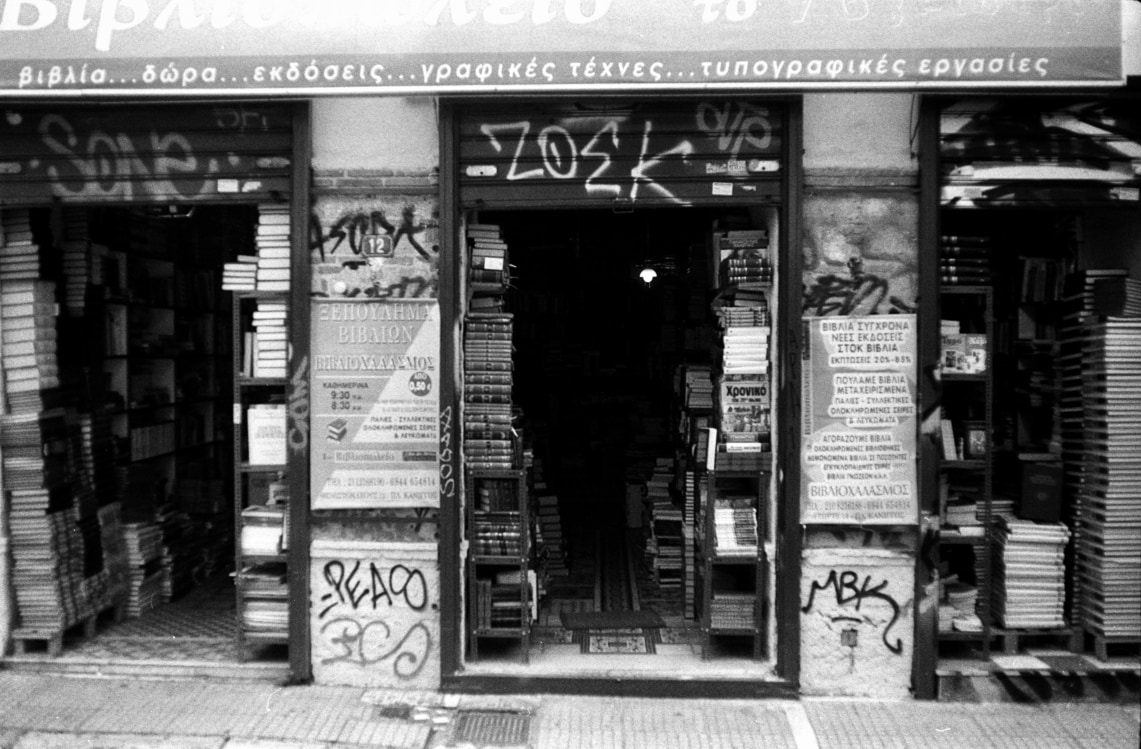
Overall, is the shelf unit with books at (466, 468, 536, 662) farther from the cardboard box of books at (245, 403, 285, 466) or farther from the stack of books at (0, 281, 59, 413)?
the stack of books at (0, 281, 59, 413)

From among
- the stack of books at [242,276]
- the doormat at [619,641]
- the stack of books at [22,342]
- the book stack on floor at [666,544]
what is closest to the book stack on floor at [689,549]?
the book stack on floor at [666,544]

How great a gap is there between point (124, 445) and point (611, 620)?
4.23 meters

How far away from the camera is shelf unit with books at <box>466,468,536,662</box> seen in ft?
18.1

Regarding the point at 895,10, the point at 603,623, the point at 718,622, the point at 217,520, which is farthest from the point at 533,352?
the point at 895,10

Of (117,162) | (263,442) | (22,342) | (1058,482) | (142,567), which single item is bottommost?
(142,567)

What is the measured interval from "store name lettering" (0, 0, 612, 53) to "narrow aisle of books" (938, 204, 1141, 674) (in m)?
2.99

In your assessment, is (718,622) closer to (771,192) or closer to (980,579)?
(980,579)

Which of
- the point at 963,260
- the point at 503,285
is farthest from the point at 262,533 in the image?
the point at 963,260

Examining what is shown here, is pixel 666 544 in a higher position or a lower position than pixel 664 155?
lower

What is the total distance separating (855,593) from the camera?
17.4ft

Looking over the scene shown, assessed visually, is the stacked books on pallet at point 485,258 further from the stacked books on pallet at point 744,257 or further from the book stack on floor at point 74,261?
the book stack on floor at point 74,261

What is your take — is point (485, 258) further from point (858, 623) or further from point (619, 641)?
point (858, 623)

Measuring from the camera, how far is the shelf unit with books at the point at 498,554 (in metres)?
5.52

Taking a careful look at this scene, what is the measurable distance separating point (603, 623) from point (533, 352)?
5617 mm
